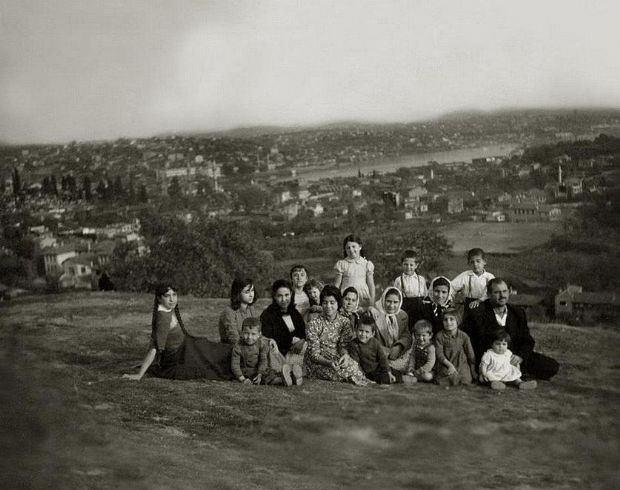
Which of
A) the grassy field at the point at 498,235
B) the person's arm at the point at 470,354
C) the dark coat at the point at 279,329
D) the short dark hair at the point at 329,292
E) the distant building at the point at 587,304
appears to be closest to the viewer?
the person's arm at the point at 470,354

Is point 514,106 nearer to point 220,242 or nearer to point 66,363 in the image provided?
point 220,242

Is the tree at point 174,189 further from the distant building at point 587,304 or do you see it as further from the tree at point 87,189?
the distant building at point 587,304

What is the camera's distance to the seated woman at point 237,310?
495 centimetres

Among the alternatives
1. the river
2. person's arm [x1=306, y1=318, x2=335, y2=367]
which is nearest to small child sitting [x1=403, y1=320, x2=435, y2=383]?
person's arm [x1=306, y1=318, x2=335, y2=367]

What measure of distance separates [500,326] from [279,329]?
1.48 meters

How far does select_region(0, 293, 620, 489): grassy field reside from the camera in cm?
375

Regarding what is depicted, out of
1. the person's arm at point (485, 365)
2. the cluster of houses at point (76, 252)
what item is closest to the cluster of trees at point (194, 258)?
the cluster of houses at point (76, 252)

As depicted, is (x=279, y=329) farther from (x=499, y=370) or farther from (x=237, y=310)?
(x=499, y=370)

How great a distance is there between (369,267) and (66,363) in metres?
2.65

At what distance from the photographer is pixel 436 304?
497 centimetres

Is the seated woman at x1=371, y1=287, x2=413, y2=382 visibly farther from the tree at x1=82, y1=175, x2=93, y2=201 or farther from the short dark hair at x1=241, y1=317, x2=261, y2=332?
the tree at x1=82, y1=175, x2=93, y2=201

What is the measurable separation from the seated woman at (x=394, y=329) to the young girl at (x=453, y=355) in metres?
0.25

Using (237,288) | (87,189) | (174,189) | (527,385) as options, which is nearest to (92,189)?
(87,189)

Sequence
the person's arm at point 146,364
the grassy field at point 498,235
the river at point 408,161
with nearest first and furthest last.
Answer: the person's arm at point 146,364 < the grassy field at point 498,235 < the river at point 408,161
